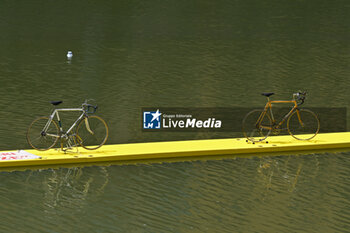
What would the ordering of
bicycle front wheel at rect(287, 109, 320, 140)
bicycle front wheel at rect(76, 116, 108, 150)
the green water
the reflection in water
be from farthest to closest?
1. bicycle front wheel at rect(287, 109, 320, 140)
2. bicycle front wheel at rect(76, 116, 108, 150)
3. the reflection in water
4. the green water

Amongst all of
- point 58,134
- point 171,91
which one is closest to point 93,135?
point 58,134

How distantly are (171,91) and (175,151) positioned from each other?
27.7 ft

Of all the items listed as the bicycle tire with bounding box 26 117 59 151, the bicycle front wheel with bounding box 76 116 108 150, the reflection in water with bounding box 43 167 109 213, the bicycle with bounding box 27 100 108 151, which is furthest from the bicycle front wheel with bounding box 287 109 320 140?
the bicycle tire with bounding box 26 117 59 151

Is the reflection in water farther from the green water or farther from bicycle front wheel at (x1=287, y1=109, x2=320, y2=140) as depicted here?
bicycle front wheel at (x1=287, y1=109, x2=320, y2=140)

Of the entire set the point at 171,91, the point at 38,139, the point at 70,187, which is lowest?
the point at 70,187

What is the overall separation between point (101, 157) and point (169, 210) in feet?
10.7

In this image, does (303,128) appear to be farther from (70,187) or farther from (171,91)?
(70,187)

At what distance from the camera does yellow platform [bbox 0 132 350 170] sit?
15789 millimetres

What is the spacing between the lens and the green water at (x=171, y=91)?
1323cm

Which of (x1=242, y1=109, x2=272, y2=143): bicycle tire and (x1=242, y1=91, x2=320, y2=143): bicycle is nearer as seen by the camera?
(x1=242, y1=109, x2=272, y2=143): bicycle tire

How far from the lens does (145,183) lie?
48.6 feet

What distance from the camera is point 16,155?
1595 cm

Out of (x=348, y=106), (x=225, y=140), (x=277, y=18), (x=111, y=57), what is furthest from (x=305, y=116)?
(x=277, y=18)

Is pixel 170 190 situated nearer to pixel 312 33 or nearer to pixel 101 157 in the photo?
pixel 101 157
